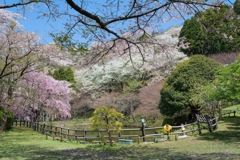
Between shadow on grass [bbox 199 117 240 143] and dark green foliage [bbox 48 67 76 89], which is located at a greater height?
dark green foliage [bbox 48 67 76 89]

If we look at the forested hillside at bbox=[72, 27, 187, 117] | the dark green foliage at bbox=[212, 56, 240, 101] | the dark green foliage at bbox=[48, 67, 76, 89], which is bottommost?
the dark green foliage at bbox=[212, 56, 240, 101]

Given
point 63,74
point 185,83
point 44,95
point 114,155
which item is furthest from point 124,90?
point 114,155

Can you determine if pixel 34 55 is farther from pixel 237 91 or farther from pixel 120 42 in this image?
pixel 237 91

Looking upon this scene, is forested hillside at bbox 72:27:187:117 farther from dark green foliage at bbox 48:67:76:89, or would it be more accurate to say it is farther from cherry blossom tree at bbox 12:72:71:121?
cherry blossom tree at bbox 12:72:71:121

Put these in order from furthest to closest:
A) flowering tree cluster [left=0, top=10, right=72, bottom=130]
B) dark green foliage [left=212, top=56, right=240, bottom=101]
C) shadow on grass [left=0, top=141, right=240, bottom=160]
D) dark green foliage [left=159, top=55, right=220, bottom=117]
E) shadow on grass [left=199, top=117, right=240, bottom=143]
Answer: dark green foliage [left=159, top=55, right=220, bottom=117]
flowering tree cluster [left=0, top=10, right=72, bottom=130]
shadow on grass [left=199, top=117, right=240, bottom=143]
dark green foliage [left=212, top=56, right=240, bottom=101]
shadow on grass [left=0, top=141, right=240, bottom=160]

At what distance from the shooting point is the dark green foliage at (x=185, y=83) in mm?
17047

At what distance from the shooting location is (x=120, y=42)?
26.0 ft

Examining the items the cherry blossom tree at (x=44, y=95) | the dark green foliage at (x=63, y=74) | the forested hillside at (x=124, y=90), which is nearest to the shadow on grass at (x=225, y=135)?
the forested hillside at (x=124, y=90)

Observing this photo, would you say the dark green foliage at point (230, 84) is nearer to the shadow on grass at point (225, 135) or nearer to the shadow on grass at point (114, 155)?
the shadow on grass at point (225, 135)

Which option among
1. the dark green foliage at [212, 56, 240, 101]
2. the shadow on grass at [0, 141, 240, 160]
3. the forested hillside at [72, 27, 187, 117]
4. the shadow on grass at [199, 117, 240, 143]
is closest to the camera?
the shadow on grass at [0, 141, 240, 160]

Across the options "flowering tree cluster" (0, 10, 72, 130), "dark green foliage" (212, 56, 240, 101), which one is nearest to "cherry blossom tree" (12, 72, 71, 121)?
"flowering tree cluster" (0, 10, 72, 130)

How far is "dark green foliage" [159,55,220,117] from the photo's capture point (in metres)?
17.0

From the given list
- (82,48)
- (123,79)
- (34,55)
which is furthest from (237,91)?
(123,79)

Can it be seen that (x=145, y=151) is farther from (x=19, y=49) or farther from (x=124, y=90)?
(x=124, y=90)
